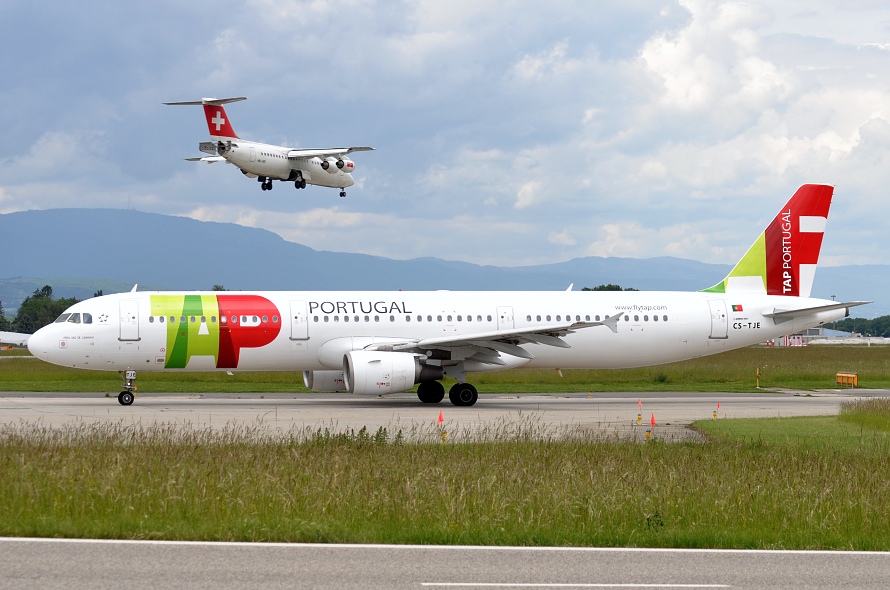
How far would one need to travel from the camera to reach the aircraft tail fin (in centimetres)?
3725

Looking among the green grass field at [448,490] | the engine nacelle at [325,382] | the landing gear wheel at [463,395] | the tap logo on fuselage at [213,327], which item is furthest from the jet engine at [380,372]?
the green grass field at [448,490]

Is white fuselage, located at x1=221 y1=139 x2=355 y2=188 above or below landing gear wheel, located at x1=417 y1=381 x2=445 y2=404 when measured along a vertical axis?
above

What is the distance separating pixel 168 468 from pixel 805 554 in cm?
820

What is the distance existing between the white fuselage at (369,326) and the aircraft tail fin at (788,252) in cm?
67

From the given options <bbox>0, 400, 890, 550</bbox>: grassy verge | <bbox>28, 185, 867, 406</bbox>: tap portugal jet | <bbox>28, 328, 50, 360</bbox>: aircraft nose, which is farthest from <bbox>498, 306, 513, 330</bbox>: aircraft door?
<bbox>0, 400, 890, 550</bbox>: grassy verge

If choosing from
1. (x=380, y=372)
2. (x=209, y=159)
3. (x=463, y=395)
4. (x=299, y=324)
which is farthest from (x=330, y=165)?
(x=380, y=372)

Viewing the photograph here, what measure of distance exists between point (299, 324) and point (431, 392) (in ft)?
14.8

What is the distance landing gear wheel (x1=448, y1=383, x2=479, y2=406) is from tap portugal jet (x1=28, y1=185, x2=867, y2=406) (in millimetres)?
33

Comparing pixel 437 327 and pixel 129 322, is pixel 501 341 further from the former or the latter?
pixel 129 322

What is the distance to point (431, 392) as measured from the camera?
33250 millimetres

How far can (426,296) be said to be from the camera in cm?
3450

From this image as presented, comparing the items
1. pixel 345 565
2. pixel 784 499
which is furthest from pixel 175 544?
pixel 784 499

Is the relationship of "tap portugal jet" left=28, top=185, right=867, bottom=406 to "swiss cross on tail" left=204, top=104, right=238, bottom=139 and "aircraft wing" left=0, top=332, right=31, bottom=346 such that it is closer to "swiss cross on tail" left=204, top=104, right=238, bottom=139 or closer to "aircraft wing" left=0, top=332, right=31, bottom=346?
"swiss cross on tail" left=204, top=104, right=238, bottom=139

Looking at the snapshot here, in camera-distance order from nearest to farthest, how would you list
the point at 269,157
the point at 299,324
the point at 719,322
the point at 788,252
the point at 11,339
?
the point at 299,324 → the point at 719,322 → the point at 788,252 → the point at 269,157 → the point at 11,339
